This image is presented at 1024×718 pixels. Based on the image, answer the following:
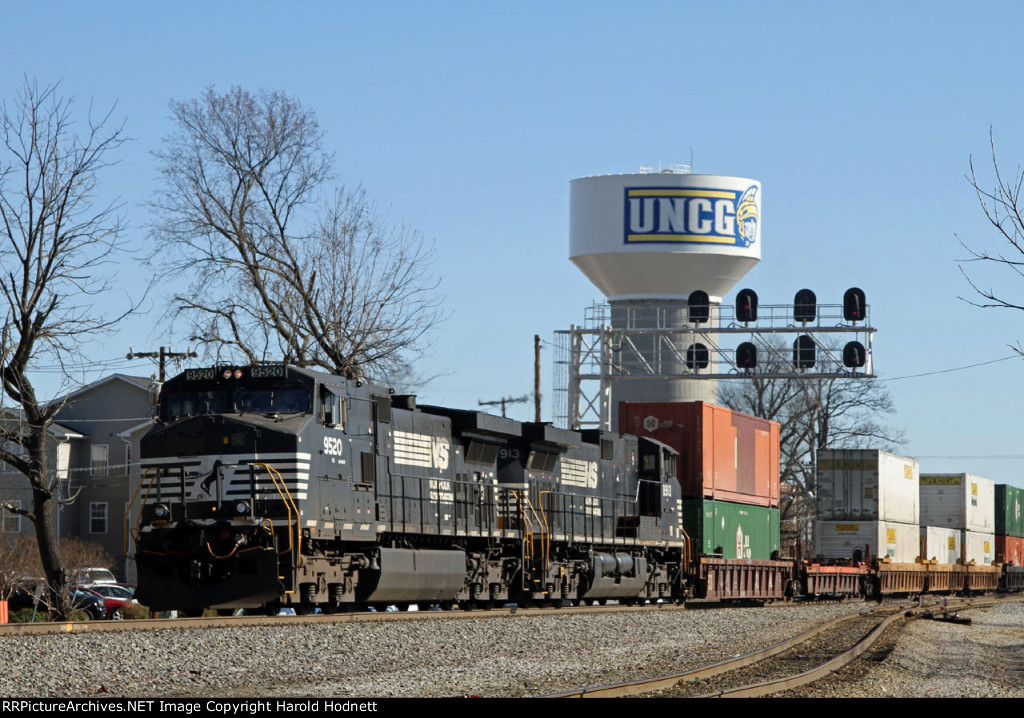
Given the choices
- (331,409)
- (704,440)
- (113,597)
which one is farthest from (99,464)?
(331,409)

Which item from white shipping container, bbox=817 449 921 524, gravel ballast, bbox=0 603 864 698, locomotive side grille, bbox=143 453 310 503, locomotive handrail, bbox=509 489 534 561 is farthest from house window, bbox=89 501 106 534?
gravel ballast, bbox=0 603 864 698

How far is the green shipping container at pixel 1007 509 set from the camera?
52.8 meters

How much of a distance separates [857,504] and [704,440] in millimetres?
10727

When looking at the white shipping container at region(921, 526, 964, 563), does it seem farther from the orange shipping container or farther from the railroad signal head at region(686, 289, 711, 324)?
the orange shipping container

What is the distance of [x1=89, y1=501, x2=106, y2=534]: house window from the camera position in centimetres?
5616

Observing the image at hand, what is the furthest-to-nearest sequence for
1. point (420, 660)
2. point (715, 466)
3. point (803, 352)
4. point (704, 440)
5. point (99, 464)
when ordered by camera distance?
1. point (99, 464)
2. point (803, 352)
3. point (715, 466)
4. point (704, 440)
5. point (420, 660)

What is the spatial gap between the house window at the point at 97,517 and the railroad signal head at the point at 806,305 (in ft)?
108

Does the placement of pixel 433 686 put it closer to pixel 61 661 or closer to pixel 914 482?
pixel 61 661

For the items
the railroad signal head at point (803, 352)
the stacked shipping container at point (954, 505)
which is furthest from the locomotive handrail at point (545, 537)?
the stacked shipping container at point (954, 505)

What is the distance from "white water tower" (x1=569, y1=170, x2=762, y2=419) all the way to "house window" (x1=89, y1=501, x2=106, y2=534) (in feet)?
73.5

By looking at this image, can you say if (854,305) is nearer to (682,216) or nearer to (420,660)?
(682,216)

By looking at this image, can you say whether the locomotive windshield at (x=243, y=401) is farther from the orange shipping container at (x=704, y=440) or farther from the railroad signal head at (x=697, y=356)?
the railroad signal head at (x=697, y=356)

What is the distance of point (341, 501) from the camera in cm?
1895

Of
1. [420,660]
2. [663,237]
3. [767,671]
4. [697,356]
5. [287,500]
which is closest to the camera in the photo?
[767,671]
